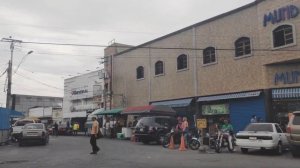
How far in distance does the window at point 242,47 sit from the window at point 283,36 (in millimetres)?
2681

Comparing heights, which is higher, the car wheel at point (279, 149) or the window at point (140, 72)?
the window at point (140, 72)

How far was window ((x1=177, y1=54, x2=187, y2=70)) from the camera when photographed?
3334 cm

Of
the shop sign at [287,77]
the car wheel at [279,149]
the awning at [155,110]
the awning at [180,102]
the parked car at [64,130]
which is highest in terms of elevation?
the shop sign at [287,77]

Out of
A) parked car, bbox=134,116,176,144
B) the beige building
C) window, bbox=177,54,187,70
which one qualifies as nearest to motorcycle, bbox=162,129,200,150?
parked car, bbox=134,116,176,144

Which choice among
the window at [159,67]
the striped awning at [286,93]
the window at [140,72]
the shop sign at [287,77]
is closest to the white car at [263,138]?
the striped awning at [286,93]

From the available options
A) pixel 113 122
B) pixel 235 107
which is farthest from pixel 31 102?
pixel 235 107

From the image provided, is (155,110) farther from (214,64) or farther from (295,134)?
(295,134)

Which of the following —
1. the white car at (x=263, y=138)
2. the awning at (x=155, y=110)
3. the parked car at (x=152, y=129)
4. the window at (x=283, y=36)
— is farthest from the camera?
the awning at (x=155, y=110)

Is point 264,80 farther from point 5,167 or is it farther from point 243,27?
point 5,167

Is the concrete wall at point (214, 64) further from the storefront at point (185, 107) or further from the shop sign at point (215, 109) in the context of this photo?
the shop sign at point (215, 109)

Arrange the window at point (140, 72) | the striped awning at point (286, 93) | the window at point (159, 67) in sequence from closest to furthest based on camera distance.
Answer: the striped awning at point (286, 93), the window at point (159, 67), the window at point (140, 72)

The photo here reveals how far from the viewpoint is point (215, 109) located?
2989 cm

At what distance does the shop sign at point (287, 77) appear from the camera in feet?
78.0

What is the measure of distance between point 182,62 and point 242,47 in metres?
7.13
